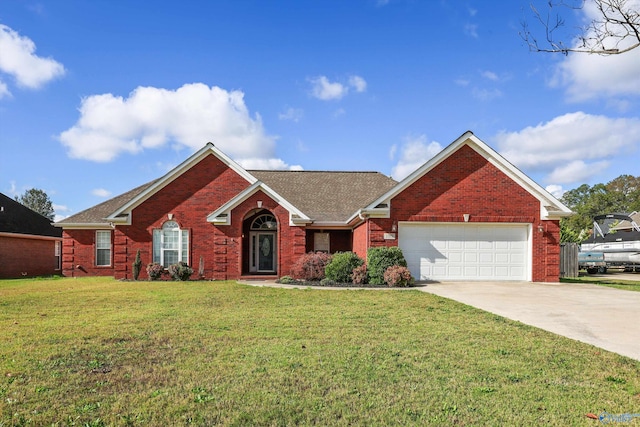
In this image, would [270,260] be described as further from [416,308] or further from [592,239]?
[592,239]

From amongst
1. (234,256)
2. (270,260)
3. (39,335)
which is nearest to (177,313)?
(39,335)

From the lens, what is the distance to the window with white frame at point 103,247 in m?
25.7

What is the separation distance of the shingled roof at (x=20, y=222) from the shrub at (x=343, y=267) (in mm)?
19557

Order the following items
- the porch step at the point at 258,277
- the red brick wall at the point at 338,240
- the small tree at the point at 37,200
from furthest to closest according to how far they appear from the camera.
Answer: the small tree at the point at 37,200 < the red brick wall at the point at 338,240 < the porch step at the point at 258,277

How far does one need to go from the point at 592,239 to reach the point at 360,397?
41272 mm

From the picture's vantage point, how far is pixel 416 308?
39.3 feet

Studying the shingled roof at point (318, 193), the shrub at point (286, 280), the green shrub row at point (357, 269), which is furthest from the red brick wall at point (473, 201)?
the shrub at point (286, 280)

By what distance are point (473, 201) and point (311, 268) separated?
7.55 m

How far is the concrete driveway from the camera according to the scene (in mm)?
8641

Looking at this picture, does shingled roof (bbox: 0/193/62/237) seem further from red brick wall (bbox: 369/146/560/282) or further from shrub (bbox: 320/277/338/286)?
red brick wall (bbox: 369/146/560/282)

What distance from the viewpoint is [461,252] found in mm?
19953

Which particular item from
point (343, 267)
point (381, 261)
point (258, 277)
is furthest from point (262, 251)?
point (381, 261)

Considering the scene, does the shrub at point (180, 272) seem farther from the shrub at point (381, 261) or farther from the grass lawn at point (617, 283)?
the grass lawn at point (617, 283)

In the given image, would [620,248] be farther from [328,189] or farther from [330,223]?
[330,223]
